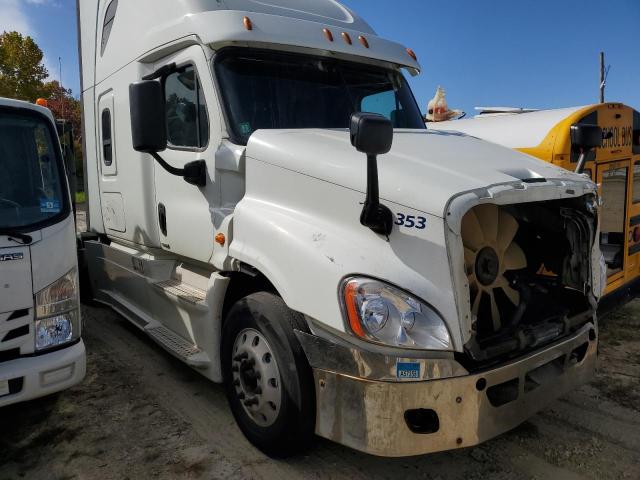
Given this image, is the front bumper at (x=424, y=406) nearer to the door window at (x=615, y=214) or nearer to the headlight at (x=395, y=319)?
the headlight at (x=395, y=319)

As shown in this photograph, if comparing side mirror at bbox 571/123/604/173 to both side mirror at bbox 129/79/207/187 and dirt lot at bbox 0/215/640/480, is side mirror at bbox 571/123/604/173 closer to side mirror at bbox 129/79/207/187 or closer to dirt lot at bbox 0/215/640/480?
dirt lot at bbox 0/215/640/480

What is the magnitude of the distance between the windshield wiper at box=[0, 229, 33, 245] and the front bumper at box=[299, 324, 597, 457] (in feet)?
6.12

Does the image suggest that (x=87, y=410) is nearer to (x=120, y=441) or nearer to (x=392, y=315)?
(x=120, y=441)

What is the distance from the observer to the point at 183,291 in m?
4.24

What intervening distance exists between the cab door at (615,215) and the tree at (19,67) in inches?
898

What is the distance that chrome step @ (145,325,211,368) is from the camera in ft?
12.2

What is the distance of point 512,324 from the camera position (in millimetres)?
2951

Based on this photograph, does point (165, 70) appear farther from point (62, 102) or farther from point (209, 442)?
point (62, 102)

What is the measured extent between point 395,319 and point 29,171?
8.96ft

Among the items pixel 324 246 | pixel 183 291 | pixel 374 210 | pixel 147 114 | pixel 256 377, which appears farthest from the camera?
pixel 183 291

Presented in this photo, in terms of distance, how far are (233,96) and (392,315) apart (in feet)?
6.51

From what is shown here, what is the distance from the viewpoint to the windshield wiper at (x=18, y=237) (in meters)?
3.17

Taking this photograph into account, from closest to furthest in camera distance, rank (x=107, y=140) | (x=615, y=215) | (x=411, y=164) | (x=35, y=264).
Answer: (x=411, y=164), (x=35, y=264), (x=107, y=140), (x=615, y=215)

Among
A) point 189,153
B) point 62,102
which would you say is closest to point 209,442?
point 189,153
